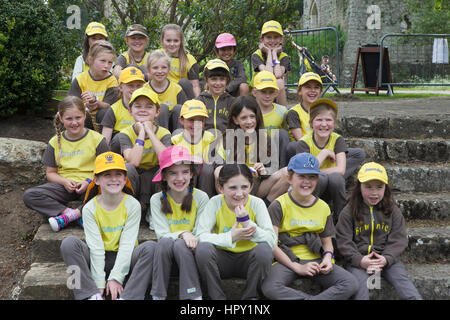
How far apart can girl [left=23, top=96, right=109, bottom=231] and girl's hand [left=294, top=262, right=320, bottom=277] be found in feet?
5.85

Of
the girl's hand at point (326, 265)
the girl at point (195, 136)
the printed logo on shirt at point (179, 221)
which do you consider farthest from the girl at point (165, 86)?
the girl's hand at point (326, 265)

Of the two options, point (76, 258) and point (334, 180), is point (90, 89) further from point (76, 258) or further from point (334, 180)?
point (334, 180)

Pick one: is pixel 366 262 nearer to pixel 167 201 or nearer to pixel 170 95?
pixel 167 201

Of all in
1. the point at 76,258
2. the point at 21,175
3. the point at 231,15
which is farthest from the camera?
the point at 231,15

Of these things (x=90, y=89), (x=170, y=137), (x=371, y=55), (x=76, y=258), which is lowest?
(x=76, y=258)

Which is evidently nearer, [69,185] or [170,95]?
[69,185]

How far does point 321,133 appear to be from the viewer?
4.00 meters

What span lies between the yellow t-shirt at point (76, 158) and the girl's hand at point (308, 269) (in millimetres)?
1840

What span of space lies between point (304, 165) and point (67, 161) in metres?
1.93

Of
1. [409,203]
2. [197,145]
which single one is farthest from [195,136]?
[409,203]

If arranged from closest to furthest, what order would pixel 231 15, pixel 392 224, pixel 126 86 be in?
pixel 392 224, pixel 126 86, pixel 231 15

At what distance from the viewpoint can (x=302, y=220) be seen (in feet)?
11.2

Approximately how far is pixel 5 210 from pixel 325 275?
9.64 feet

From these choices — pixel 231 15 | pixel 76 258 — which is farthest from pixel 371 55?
pixel 76 258
